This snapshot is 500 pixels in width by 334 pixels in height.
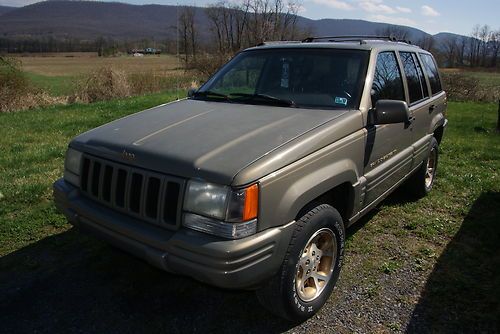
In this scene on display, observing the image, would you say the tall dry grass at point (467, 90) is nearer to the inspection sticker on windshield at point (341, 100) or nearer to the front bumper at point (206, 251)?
the inspection sticker on windshield at point (341, 100)

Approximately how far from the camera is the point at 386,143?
378 centimetres

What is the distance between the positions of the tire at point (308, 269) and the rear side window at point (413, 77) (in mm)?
2099

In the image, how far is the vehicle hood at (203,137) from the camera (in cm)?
250

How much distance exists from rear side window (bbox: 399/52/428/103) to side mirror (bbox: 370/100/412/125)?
1159mm

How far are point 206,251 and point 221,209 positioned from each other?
0.82ft

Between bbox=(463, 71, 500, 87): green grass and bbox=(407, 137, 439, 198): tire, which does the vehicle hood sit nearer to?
bbox=(407, 137, 439, 198): tire

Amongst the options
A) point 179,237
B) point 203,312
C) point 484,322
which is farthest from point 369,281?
point 179,237

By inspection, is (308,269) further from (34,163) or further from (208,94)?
(34,163)

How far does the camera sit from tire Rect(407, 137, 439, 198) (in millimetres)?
5125

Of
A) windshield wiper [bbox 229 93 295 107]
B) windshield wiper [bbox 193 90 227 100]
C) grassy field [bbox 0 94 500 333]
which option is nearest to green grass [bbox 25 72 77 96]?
grassy field [bbox 0 94 500 333]

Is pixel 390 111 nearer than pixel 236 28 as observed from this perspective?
Yes

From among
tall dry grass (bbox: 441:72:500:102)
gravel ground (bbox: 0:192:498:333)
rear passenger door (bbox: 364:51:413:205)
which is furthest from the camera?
tall dry grass (bbox: 441:72:500:102)

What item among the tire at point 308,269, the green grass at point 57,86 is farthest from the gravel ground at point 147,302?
the green grass at point 57,86

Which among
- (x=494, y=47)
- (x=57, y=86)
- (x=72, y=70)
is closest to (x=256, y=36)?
(x=57, y=86)
